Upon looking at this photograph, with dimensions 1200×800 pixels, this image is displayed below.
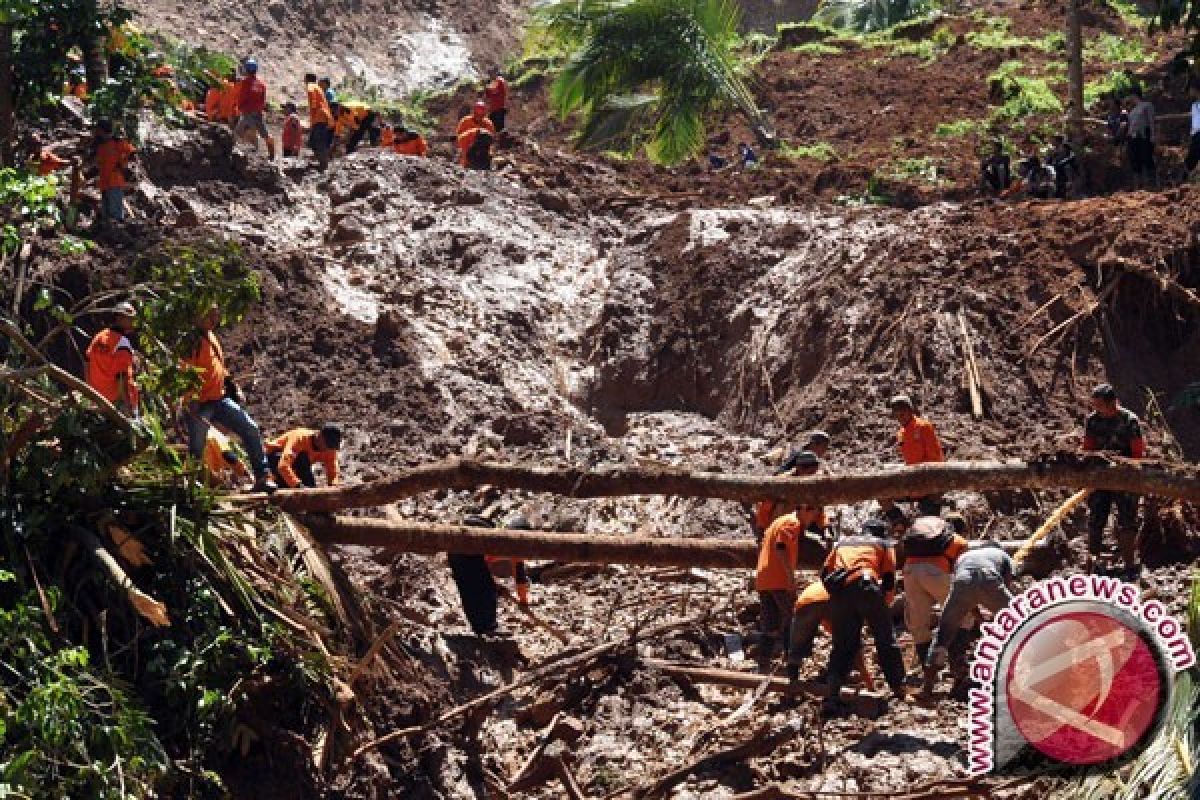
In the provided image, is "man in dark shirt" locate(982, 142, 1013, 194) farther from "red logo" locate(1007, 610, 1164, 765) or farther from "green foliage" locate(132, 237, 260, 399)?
"red logo" locate(1007, 610, 1164, 765)

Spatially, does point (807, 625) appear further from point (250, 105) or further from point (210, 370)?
point (250, 105)

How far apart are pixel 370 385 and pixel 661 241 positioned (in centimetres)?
461

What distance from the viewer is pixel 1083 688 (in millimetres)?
8891

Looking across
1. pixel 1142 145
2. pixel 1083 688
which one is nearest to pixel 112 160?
pixel 1142 145

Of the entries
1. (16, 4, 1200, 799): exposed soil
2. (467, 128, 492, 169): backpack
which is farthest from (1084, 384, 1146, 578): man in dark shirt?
(467, 128, 492, 169): backpack

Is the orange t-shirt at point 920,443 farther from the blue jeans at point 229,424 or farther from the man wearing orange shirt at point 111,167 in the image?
the man wearing orange shirt at point 111,167

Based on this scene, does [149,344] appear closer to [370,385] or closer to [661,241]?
[370,385]

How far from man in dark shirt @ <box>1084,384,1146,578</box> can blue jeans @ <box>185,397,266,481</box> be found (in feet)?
19.7

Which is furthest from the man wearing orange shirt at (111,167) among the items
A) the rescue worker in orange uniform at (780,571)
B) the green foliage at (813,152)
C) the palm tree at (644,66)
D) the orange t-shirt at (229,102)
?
the green foliage at (813,152)

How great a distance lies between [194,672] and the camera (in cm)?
984

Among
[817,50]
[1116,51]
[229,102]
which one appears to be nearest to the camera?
[229,102]

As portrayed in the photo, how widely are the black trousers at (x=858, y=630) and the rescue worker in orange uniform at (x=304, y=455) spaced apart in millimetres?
4159

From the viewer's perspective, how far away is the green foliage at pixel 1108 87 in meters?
23.7

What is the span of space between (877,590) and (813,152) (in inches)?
626
